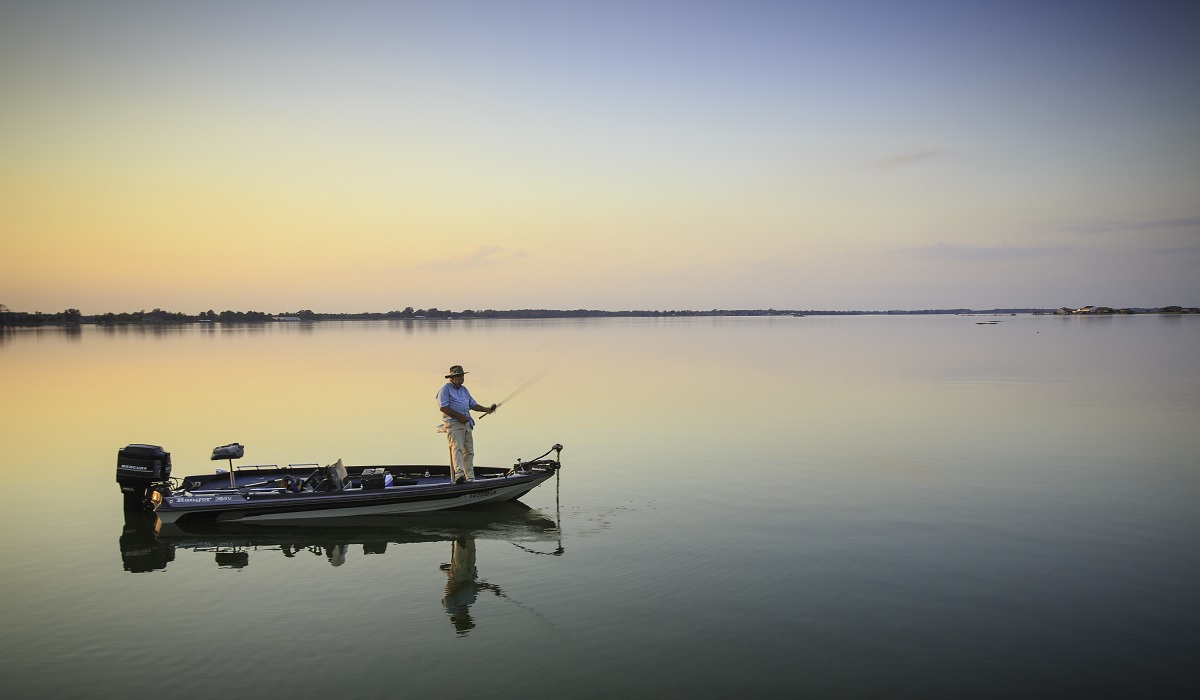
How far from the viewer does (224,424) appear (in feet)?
84.1

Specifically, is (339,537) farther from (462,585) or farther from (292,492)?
(462,585)

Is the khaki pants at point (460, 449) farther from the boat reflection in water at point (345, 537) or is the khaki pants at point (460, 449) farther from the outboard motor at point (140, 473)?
the outboard motor at point (140, 473)

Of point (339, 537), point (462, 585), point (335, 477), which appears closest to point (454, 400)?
point (335, 477)

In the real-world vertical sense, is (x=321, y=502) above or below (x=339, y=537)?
above

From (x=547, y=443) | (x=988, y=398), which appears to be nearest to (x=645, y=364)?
(x=988, y=398)

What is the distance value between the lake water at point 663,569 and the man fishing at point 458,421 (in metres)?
0.94

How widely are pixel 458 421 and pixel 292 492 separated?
3.39 meters

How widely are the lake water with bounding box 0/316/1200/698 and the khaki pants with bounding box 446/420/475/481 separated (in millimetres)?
891

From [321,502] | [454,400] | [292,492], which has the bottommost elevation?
[321,502]

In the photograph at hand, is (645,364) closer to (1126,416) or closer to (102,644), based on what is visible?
(1126,416)

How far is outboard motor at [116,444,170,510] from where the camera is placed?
14234mm

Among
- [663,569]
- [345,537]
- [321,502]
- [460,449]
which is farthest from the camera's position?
[460,449]

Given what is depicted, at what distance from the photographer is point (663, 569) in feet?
36.6

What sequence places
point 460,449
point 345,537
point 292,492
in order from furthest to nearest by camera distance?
point 460,449 < point 292,492 < point 345,537
